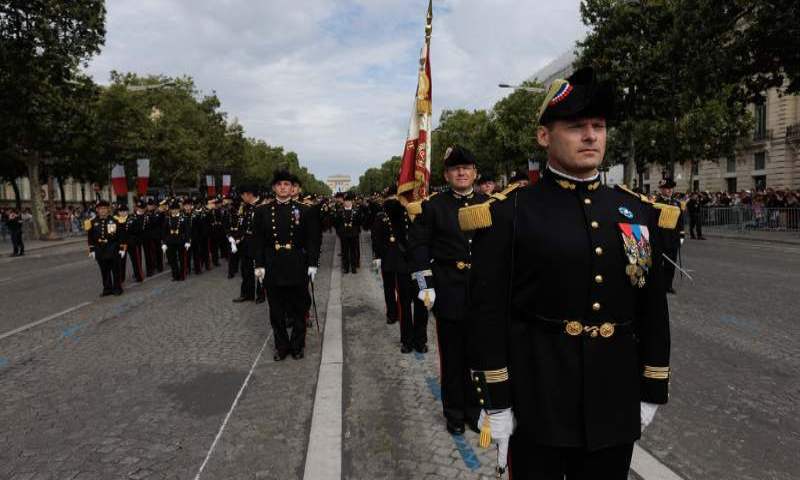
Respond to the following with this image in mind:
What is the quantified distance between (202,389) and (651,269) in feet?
14.5

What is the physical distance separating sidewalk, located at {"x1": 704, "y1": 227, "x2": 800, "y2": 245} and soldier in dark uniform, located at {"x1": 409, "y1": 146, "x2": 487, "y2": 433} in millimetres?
18831

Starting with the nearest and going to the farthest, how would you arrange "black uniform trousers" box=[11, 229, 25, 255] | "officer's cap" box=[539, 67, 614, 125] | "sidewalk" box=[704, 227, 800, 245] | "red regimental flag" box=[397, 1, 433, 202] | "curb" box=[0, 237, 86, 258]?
"officer's cap" box=[539, 67, 614, 125], "red regimental flag" box=[397, 1, 433, 202], "sidewalk" box=[704, 227, 800, 245], "black uniform trousers" box=[11, 229, 25, 255], "curb" box=[0, 237, 86, 258]

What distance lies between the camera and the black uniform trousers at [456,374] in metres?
4.26

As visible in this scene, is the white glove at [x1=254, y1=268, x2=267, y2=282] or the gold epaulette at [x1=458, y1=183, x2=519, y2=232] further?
the white glove at [x1=254, y1=268, x2=267, y2=282]

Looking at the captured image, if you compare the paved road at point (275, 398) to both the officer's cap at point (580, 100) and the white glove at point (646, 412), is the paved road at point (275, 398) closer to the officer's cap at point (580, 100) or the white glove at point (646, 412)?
the white glove at point (646, 412)

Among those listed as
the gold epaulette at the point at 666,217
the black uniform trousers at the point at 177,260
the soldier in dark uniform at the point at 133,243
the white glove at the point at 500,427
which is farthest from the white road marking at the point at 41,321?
the gold epaulette at the point at 666,217

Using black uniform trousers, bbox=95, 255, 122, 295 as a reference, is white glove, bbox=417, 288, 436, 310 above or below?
above

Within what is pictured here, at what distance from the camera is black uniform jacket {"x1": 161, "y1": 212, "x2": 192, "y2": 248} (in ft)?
44.6

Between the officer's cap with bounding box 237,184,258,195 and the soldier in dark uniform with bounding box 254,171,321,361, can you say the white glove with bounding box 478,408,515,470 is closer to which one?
the soldier in dark uniform with bounding box 254,171,321,361

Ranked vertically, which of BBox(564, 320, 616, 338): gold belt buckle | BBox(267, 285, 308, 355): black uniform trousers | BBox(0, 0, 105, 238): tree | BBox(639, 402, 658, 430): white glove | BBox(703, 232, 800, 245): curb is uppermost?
BBox(0, 0, 105, 238): tree

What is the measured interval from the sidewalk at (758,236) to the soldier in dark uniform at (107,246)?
66.4 feet

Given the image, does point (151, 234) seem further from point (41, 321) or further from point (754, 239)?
point (754, 239)

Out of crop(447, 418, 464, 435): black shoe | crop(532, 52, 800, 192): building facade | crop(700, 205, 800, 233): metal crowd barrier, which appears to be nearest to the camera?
crop(447, 418, 464, 435): black shoe

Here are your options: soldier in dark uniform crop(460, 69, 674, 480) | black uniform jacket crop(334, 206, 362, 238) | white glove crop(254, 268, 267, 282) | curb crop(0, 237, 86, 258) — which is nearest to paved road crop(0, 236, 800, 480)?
white glove crop(254, 268, 267, 282)
